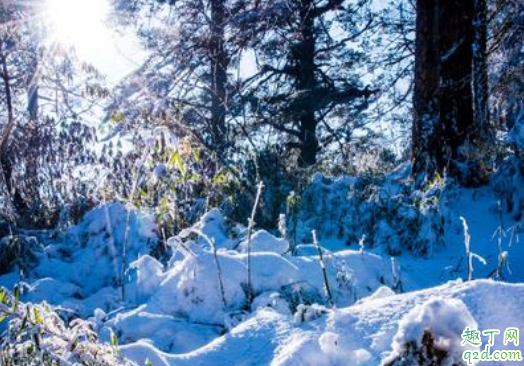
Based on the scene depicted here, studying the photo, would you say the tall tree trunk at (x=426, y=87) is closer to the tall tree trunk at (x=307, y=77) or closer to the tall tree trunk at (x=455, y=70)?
the tall tree trunk at (x=455, y=70)

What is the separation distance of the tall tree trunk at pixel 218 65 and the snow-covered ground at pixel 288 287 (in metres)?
2.22

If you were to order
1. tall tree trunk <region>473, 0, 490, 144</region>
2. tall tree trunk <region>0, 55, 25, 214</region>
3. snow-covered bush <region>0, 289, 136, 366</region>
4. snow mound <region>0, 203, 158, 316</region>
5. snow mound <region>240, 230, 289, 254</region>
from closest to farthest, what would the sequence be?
1. snow-covered bush <region>0, 289, 136, 366</region>
2. snow mound <region>240, 230, 289, 254</region>
3. snow mound <region>0, 203, 158, 316</region>
4. tall tree trunk <region>473, 0, 490, 144</region>
5. tall tree trunk <region>0, 55, 25, 214</region>

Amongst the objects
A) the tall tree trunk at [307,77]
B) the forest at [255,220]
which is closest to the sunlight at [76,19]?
→ the forest at [255,220]

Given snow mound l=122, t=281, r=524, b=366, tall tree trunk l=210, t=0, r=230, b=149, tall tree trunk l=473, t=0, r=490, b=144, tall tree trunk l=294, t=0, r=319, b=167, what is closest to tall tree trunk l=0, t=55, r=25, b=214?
tall tree trunk l=210, t=0, r=230, b=149

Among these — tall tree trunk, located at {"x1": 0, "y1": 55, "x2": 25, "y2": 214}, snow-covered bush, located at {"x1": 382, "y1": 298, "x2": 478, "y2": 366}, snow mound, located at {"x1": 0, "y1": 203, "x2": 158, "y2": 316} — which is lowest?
snow mound, located at {"x1": 0, "y1": 203, "x2": 158, "y2": 316}

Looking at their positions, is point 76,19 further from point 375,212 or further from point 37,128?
point 375,212

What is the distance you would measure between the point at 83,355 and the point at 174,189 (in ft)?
10.9

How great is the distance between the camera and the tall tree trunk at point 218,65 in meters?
6.92

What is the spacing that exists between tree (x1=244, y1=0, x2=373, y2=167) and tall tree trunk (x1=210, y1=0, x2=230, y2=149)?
70 cm

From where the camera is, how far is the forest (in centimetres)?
155

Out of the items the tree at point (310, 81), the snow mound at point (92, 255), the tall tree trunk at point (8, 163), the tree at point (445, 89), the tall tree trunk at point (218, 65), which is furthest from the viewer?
the tree at point (310, 81)

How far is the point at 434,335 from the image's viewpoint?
113 cm

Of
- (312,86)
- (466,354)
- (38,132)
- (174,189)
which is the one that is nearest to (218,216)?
(174,189)

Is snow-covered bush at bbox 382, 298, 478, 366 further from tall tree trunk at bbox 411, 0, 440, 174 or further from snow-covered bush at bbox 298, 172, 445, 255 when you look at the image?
tall tree trunk at bbox 411, 0, 440, 174
